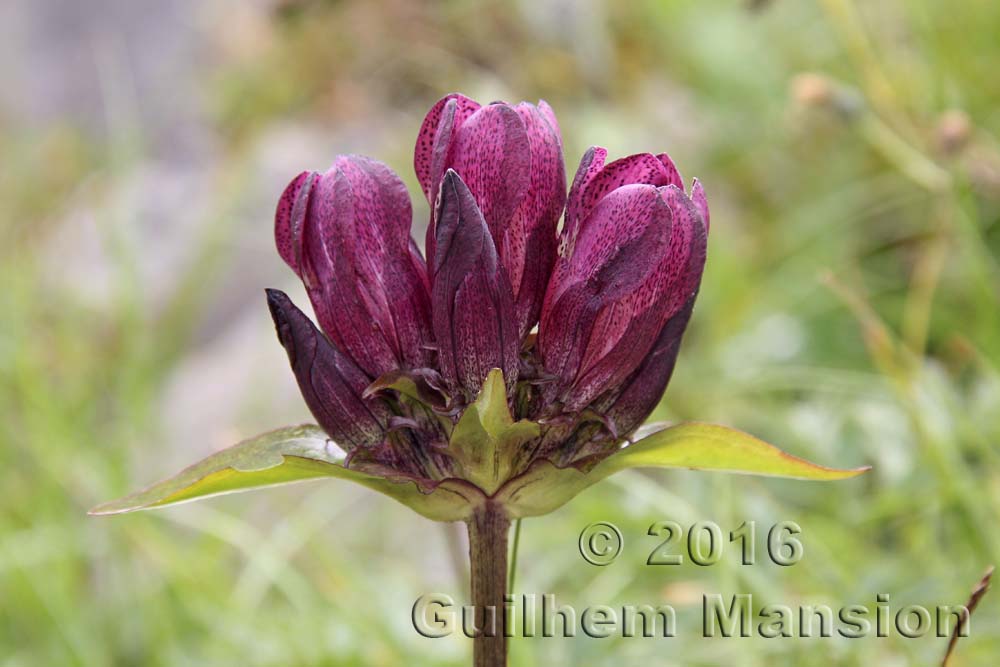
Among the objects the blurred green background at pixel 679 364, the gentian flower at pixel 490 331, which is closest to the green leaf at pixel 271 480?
the gentian flower at pixel 490 331

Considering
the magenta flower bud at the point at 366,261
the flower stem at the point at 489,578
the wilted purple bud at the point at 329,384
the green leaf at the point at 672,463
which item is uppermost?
the magenta flower bud at the point at 366,261

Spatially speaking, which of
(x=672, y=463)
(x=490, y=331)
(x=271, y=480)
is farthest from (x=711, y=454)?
(x=271, y=480)

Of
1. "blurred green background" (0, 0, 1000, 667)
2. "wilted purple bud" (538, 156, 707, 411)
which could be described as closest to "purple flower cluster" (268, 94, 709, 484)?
"wilted purple bud" (538, 156, 707, 411)

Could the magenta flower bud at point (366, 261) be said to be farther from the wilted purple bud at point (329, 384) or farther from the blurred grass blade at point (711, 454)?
the blurred grass blade at point (711, 454)

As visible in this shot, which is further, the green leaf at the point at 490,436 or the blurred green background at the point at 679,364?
the blurred green background at the point at 679,364

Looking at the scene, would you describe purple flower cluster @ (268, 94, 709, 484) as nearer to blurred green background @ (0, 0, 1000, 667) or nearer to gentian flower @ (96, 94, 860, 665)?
gentian flower @ (96, 94, 860, 665)

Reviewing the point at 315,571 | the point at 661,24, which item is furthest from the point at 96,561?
the point at 661,24
